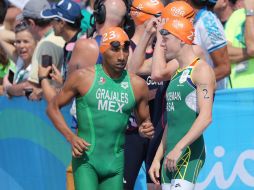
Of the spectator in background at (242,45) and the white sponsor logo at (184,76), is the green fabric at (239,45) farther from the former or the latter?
the white sponsor logo at (184,76)

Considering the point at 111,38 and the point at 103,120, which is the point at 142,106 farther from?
the point at 111,38

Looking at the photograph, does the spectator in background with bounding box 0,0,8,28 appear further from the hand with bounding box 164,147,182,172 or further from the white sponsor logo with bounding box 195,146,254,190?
the hand with bounding box 164,147,182,172

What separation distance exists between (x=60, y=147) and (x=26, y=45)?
68.5 inches

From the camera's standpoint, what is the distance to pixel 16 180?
11.0m

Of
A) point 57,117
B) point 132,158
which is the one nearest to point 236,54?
point 132,158

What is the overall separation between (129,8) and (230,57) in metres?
1.25

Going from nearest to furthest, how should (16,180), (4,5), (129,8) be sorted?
(129,8) < (16,180) < (4,5)

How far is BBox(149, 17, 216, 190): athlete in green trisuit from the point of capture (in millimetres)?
6859

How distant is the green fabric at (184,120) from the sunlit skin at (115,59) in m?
0.64

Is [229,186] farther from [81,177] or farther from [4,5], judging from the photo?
[4,5]

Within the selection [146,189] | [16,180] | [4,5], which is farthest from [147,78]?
[4,5]

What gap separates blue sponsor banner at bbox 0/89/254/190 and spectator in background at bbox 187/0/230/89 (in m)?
0.38

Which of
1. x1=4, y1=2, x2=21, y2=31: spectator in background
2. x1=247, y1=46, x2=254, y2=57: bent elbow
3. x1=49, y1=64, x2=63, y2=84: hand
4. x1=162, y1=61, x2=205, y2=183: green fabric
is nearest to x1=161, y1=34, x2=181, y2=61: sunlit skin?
x1=162, y1=61, x2=205, y2=183: green fabric

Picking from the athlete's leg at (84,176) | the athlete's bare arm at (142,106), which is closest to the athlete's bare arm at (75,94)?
the athlete's leg at (84,176)
